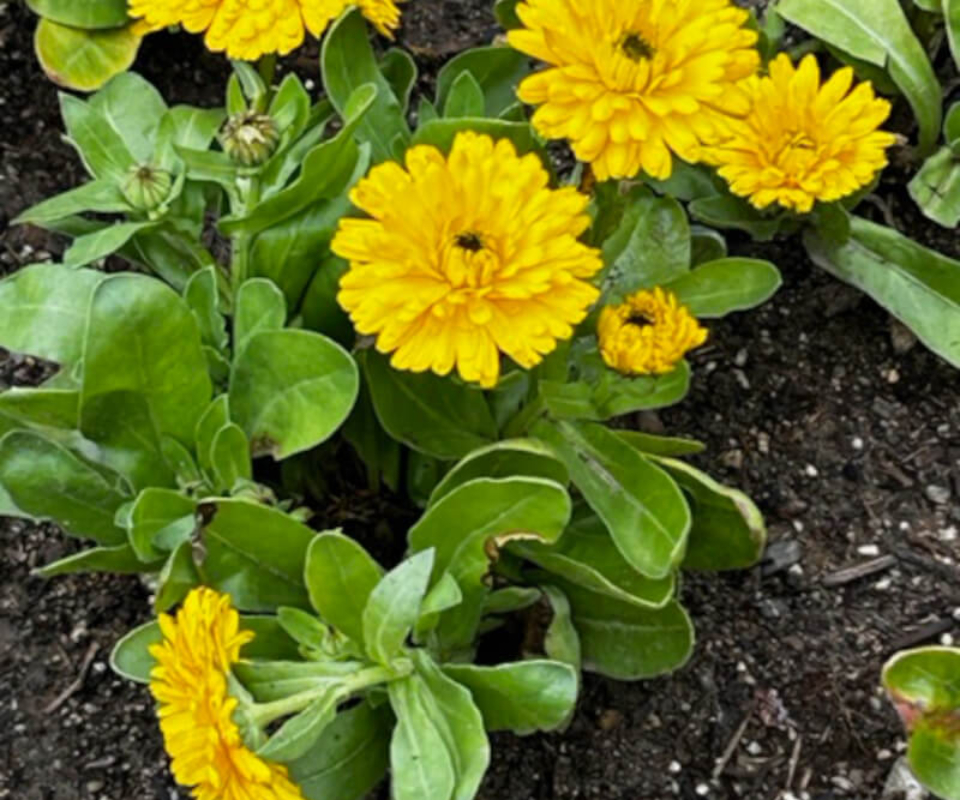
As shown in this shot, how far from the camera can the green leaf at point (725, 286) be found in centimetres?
174

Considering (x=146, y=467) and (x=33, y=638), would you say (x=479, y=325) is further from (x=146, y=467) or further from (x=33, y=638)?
(x=33, y=638)

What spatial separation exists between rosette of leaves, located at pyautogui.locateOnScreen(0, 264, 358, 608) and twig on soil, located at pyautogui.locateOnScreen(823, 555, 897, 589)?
26.1 inches

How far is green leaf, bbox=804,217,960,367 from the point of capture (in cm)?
197

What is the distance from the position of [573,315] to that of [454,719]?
0.40 meters

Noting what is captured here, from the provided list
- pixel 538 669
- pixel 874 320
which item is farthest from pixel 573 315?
pixel 874 320

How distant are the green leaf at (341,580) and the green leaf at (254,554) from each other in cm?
4

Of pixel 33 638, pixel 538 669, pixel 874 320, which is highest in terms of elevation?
pixel 874 320

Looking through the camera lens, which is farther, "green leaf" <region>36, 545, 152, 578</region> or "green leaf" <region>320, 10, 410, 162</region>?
"green leaf" <region>320, 10, 410, 162</region>

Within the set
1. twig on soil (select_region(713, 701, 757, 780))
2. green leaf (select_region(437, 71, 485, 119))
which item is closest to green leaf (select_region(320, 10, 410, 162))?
green leaf (select_region(437, 71, 485, 119))

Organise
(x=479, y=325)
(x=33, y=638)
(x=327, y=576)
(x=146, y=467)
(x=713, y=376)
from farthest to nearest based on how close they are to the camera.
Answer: (x=713, y=376) → (x=33, y=638) → (x=146, y=467) → (x=327, y=576) → (x=479, y=325)

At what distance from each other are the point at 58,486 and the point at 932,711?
95cm

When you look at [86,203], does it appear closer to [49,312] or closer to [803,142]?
[49,312]

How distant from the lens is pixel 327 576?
4.97 feet

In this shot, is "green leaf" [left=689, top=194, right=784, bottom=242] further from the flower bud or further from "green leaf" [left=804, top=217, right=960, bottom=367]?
the flower bud
